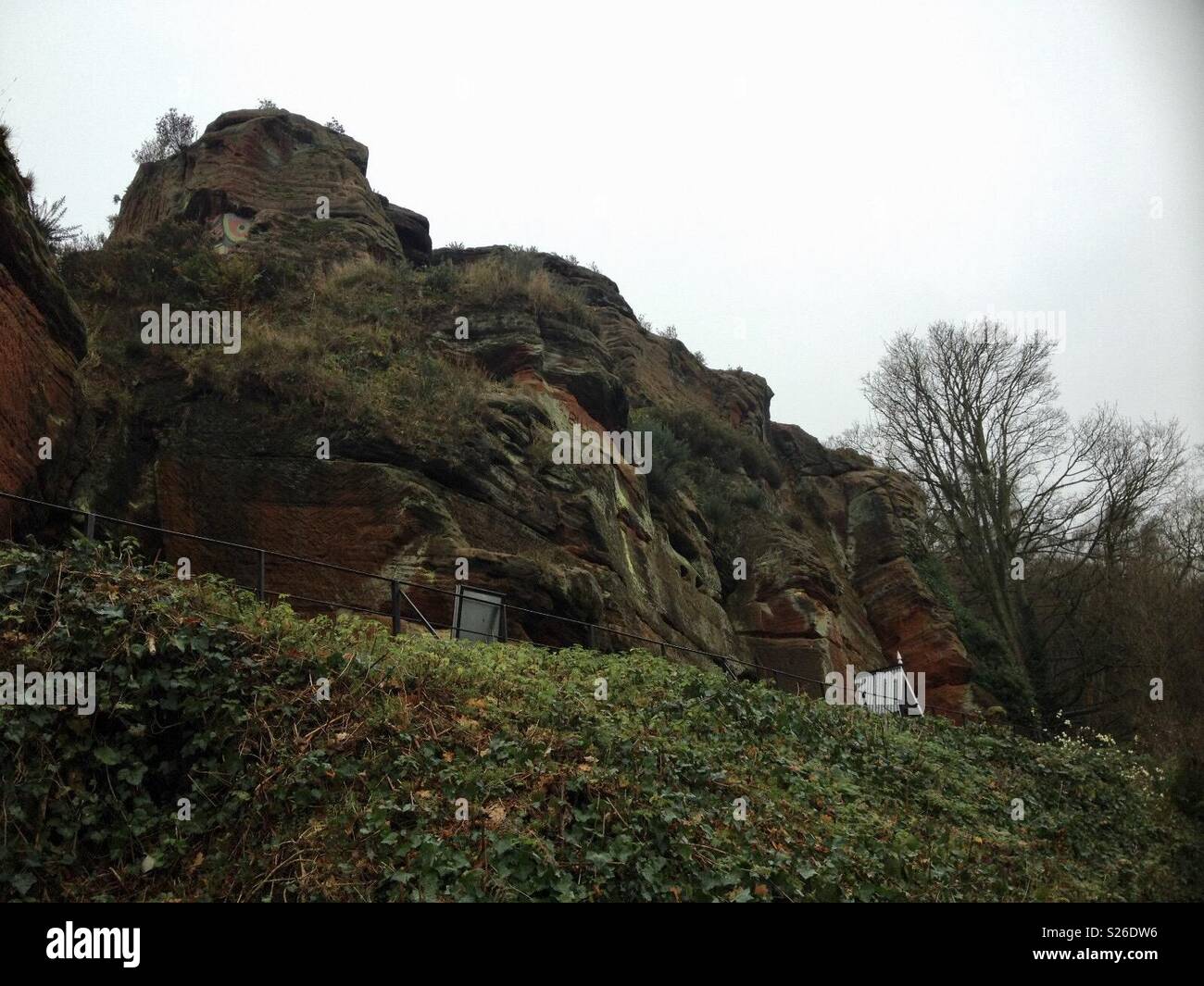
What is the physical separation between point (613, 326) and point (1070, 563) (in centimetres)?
1697

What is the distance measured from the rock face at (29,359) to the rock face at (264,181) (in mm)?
10662

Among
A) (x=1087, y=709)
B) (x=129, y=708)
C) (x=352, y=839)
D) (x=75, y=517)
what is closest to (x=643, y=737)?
(x=352, y=839)

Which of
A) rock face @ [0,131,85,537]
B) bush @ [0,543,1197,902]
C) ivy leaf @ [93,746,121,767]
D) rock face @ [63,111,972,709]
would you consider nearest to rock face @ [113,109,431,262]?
rock face @ [63,111,972,709]

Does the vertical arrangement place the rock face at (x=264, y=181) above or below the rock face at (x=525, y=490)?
above

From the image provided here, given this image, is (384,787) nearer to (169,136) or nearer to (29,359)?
(29,359)

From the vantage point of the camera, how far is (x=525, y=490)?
1612 centimetres

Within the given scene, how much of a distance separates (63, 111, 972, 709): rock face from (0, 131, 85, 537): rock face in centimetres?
162

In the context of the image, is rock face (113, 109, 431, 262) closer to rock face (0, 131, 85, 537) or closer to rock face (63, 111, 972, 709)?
rock face (63, 111, 972, 709)

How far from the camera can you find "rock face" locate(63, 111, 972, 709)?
14.0 meters

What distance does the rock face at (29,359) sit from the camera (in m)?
11.3

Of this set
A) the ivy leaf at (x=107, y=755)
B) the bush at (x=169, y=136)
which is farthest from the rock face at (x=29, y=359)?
the bush at (x=169, y=136)

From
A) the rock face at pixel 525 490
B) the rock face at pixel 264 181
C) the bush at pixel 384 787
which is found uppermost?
the rock face at pixel 264 181

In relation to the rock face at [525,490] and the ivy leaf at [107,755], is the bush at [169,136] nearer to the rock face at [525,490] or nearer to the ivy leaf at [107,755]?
the rock face at [525,490]
